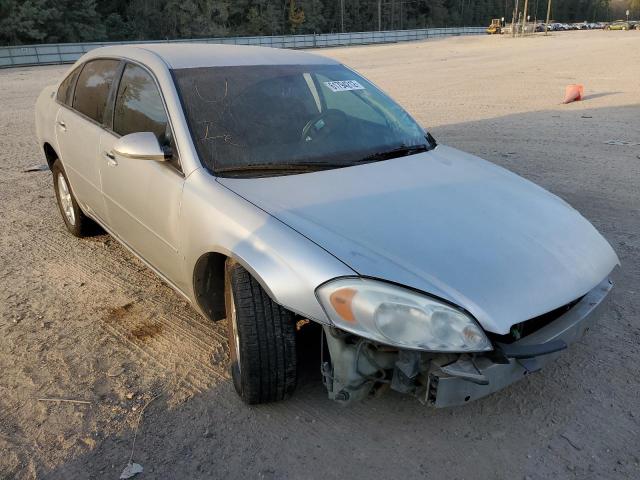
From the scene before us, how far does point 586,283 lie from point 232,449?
1691 mm

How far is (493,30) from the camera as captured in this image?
70438mm

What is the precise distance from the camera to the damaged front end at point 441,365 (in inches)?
83.8

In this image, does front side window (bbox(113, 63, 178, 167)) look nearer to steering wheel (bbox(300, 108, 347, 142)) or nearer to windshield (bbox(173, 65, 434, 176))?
windshield (bbox(173, 65, 434, 176))

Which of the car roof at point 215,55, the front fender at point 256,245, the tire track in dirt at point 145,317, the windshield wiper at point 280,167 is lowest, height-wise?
the tire track in dirt at point 145,317

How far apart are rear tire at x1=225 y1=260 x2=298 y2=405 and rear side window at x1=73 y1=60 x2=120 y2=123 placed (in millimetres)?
1968

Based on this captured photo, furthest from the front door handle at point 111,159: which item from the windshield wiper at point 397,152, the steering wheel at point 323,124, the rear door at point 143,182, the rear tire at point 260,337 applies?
the windshield wiper at point 397,152

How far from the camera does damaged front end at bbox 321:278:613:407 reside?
6.98 ft

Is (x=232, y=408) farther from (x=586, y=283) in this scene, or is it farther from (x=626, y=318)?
(x=626, y=318)

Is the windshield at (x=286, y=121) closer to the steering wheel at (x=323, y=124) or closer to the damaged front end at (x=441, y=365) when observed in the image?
the steering wheel at (x=323, y=124)

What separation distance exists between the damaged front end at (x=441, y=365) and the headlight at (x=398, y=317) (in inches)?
2.7

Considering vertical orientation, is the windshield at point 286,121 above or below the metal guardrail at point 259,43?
above

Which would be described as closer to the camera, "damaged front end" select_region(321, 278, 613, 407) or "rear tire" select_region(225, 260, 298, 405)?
"damaged front end" select_region(321, 278, 613, 407)

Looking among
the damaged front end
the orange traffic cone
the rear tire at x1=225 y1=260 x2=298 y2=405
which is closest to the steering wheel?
the rear tire at x1=225 y1=260 x2=298 y2=405

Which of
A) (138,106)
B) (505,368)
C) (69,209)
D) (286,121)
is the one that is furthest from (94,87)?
(505,368)
